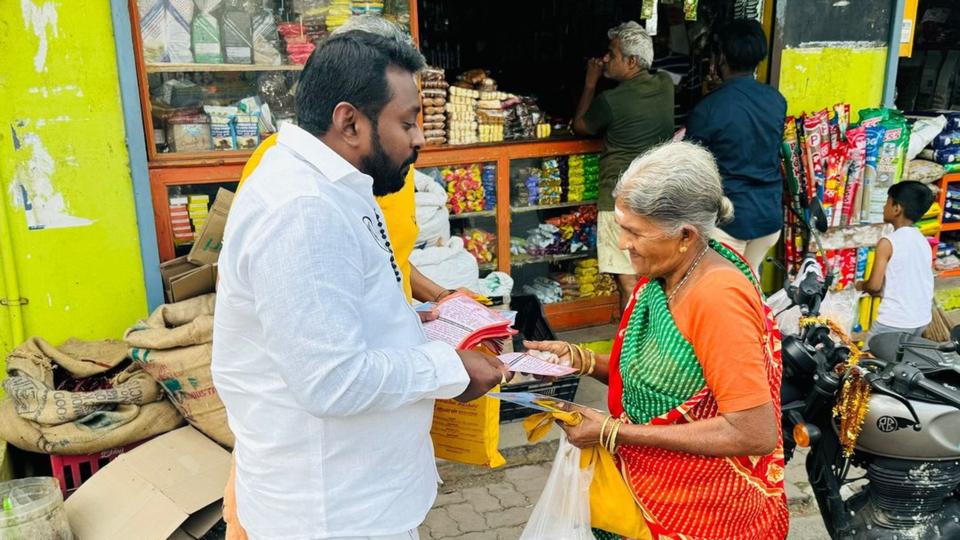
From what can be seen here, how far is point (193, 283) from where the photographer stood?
3.45 meters

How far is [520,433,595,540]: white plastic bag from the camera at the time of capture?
207cm

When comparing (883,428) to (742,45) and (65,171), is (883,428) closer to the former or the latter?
(742,45)

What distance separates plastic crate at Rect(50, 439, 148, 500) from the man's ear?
225cm

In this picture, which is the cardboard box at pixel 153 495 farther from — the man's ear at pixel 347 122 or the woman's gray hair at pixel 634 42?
the woman's gray hair at pixel 634 42

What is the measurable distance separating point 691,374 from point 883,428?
82cm

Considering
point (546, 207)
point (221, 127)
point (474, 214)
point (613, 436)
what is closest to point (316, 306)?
point (613, 436)

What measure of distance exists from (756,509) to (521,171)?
132 inches

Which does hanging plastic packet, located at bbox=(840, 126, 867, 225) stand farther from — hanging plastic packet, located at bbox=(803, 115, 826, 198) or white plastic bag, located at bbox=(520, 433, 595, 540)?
white plastic bag, located at bbox=(520, 433, 595, 540)

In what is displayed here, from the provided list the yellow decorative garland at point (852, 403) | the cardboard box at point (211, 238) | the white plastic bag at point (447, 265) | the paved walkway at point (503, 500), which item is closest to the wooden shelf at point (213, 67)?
the cardboard box at point (211, 238)

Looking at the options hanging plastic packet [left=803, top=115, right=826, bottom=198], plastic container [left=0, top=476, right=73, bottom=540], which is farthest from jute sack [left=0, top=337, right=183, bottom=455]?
hanging plastic packet [left=803, top=115, right=826, bottom=198]

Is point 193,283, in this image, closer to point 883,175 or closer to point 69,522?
point 69,522

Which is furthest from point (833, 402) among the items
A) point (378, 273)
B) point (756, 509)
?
point (378, 273)

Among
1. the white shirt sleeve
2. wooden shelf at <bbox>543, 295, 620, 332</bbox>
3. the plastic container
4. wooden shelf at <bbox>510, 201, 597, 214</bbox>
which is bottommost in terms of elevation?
wooden shelf at <bbox>543, 295, 620, 332</bbox>

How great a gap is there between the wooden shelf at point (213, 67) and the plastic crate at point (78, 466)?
1744mm
